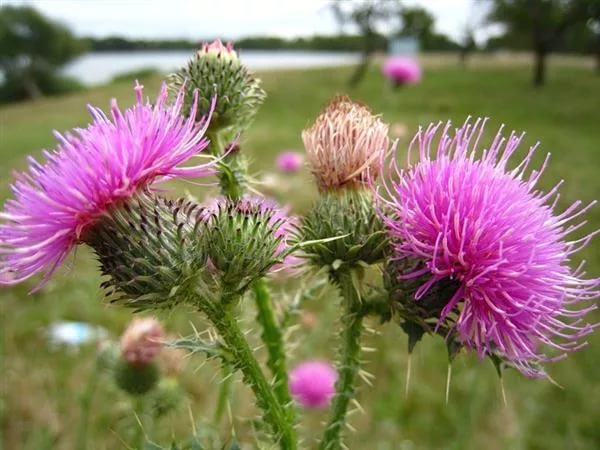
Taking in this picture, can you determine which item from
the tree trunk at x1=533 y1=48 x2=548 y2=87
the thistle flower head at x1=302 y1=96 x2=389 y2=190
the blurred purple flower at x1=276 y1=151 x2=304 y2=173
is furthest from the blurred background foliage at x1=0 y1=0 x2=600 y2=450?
the tree trunk at x1=533 y1=48 x2=548 y2=87

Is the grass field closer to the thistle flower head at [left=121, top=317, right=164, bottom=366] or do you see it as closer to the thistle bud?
the thistle bud

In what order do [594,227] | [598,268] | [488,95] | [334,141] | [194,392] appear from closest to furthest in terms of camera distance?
[334,141]
[194,392]
[598,268]
[594,227]
[488,95]

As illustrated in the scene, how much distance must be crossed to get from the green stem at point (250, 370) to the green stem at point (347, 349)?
0.16 meters

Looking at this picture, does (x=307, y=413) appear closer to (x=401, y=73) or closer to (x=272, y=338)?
(x=272, y=338)

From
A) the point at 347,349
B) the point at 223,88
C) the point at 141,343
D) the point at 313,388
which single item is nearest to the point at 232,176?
the point at 223,88

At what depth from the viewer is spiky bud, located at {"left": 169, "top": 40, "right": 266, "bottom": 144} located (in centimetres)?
192

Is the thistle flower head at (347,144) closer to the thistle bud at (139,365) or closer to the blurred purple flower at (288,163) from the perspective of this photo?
the thistle bud at (139,365)

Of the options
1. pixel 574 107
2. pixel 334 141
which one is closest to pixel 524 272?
pixel 334 141

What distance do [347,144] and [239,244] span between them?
0.56 meters

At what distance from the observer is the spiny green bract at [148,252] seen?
138 cm

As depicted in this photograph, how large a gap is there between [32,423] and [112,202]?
3486mm

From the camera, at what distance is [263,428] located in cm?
153

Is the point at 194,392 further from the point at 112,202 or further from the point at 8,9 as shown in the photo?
the point at 8,9

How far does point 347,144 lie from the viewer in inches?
70.0
